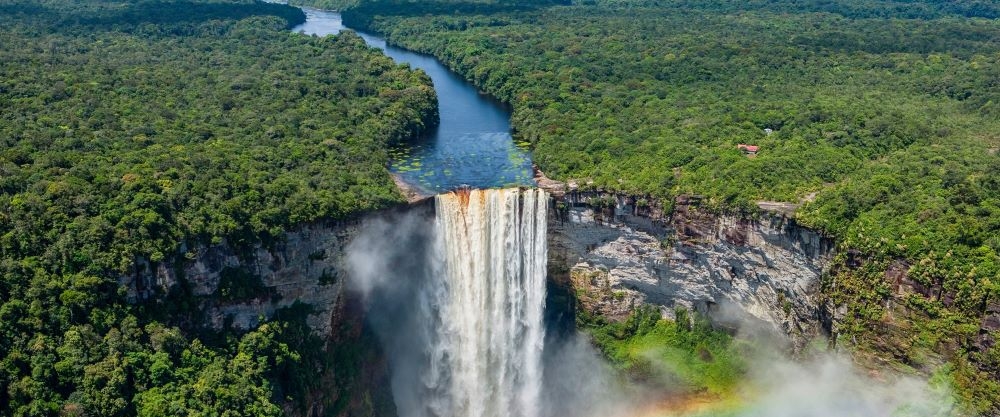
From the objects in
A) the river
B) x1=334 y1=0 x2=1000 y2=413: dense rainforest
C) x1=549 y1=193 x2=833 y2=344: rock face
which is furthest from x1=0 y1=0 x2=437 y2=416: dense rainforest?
x1=334 y1=0 x2=1000 y2=413: dense rainforest

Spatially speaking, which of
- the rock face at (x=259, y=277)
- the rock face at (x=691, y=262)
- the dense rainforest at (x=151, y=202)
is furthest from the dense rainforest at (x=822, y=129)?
the rock face at (x=259, y=277)

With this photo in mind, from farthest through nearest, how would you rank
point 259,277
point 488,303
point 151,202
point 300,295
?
point 488,303, point 300,295, point 259,277, point 151,202

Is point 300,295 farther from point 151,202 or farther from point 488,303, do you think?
point 488,303

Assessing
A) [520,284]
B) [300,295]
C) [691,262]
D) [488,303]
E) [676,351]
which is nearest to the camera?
[300,295]

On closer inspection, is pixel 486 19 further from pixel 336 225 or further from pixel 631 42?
pixel 336 225

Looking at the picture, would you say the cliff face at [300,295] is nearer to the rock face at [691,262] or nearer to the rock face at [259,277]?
the rock face at [259,277]

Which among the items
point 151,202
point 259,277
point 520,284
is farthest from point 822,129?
point 151,202

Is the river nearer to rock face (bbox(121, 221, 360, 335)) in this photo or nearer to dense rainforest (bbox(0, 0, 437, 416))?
dense rainforest (bbox(0, 0, 437, 416))
